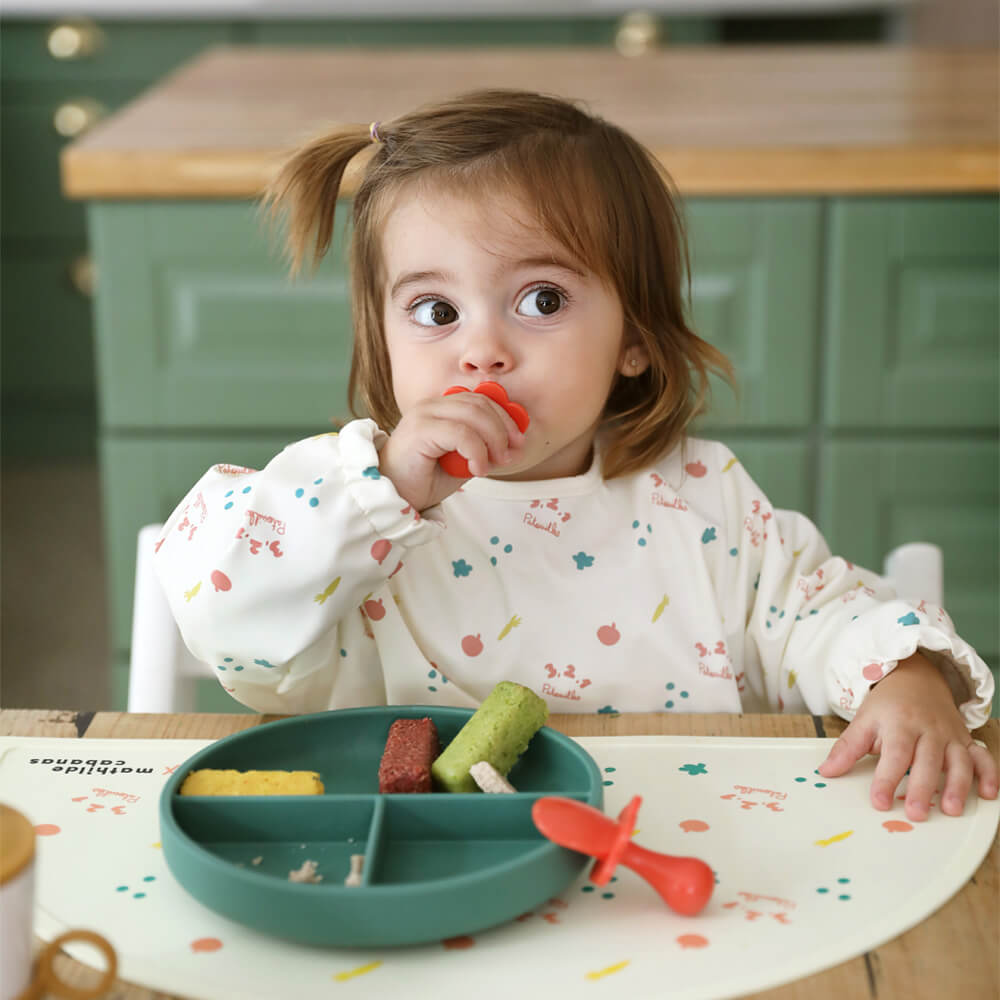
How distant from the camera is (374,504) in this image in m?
0.78

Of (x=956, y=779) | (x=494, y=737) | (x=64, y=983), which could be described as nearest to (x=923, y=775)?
(x=956, y=779)

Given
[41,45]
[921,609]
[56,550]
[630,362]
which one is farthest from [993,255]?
[41,45]

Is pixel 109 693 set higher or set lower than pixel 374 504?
lower

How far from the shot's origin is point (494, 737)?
672mm

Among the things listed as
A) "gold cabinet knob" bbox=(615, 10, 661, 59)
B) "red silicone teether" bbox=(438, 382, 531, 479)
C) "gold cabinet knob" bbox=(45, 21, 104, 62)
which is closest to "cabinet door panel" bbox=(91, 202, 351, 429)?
"red silicone teether" bbox=(438, 382, 531, 479)

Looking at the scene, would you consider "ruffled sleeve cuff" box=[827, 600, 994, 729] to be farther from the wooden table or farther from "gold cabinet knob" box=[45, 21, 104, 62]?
"gold cabinet knob" box=[45, 21, 104, 62]

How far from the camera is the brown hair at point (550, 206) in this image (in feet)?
3.07

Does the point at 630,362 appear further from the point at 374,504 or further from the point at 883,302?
the point at 883,302

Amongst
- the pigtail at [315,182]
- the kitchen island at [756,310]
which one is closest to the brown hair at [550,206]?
the pigtail at [315,182]

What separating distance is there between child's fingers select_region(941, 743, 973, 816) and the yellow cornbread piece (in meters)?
0.33

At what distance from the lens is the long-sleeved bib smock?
888 millimetres

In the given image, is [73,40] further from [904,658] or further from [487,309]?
[904,658]

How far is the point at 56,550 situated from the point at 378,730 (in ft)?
7.66

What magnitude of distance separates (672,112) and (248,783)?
4.90 feet
